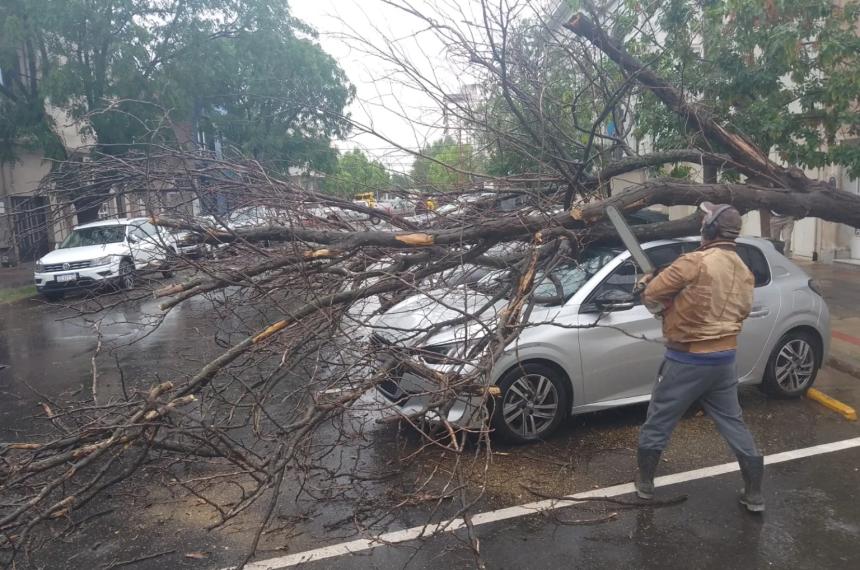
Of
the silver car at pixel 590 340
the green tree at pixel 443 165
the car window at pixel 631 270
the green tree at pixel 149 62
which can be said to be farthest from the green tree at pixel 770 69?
the green tree at pixel 149 62

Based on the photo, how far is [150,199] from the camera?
5340mm

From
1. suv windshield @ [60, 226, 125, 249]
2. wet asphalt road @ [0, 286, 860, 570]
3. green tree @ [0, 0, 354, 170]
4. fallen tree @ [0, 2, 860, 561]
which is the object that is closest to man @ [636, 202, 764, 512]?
wet asphalt road @ [0, 286, 860, 570]

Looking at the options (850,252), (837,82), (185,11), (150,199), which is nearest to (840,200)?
(837,82)

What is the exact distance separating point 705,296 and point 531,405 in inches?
64.6

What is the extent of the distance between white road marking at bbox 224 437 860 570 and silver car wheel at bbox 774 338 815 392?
0.88m

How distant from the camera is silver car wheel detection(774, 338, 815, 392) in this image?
240 inches

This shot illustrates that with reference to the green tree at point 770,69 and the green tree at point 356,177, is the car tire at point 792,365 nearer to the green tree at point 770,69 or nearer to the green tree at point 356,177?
the green tree at point 770,69

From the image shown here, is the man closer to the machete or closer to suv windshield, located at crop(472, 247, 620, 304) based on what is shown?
the machete

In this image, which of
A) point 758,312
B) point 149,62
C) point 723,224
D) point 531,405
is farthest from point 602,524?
point 149,62

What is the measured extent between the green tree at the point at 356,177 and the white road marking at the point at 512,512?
306cm

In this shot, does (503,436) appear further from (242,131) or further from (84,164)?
(242,131)

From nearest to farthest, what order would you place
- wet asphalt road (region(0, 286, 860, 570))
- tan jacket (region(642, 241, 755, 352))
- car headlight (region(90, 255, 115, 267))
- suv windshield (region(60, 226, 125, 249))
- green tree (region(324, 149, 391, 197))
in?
wet asphalt road (region(0, 286, 860, 570)) < tan jacket (region(642, 241, 755, 352)) < green tree (region(324, 149, 391, 197)) < car headlight (region(90, 255, 115, 267)) < suv windshield (region(60, 226, 125, 249))

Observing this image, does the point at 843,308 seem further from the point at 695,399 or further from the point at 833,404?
the point at 695,399

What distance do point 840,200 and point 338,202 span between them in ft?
15.4
